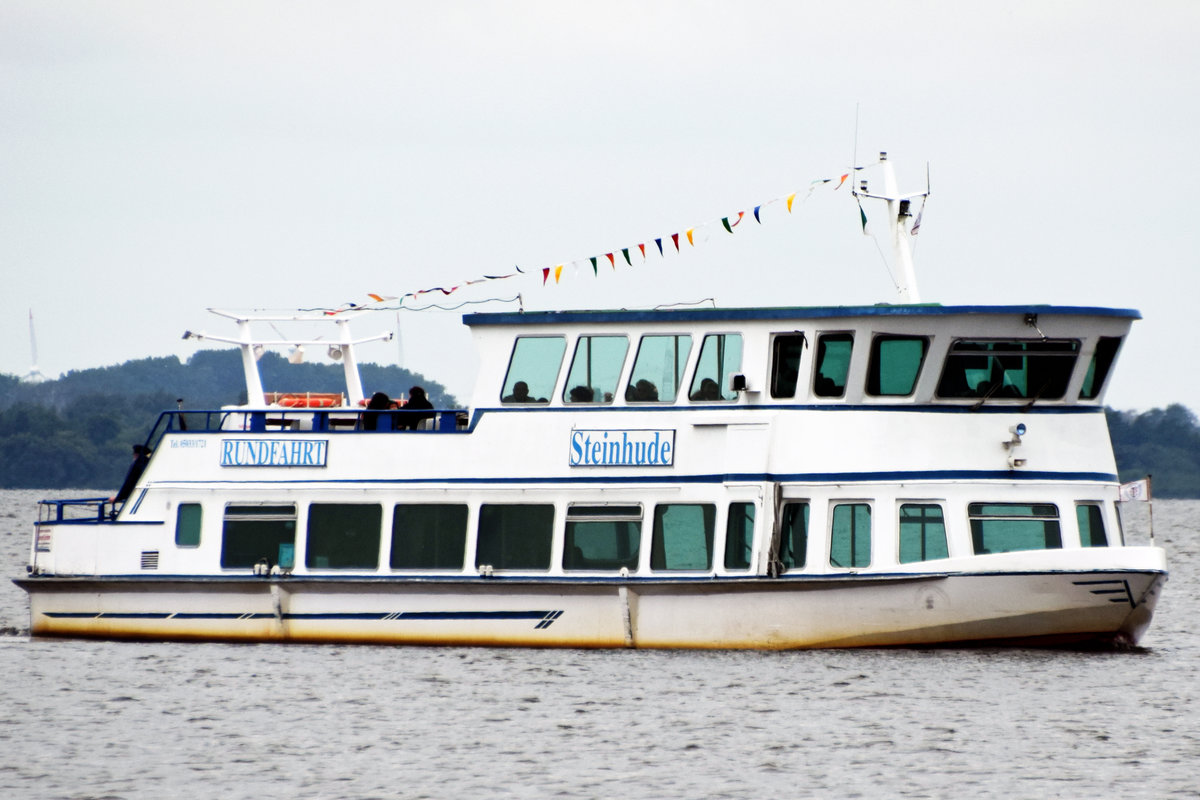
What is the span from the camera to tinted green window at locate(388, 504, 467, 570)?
1075 inches

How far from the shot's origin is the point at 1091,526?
2589cm

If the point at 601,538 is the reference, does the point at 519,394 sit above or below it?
above

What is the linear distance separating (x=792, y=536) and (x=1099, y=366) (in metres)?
4.69

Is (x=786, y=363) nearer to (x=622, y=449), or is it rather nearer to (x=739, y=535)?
(x=739, y=535)

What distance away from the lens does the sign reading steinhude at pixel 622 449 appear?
26.3 meters

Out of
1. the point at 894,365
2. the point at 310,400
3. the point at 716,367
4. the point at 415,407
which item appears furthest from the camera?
the point at 310,400

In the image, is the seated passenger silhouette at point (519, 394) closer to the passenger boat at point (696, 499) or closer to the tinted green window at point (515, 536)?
the passenger boat at point (696, 499)

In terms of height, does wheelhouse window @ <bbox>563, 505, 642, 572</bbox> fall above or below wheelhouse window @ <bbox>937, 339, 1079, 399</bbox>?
below

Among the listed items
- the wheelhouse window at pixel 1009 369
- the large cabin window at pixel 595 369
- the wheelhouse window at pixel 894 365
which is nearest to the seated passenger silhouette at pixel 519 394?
the large cabin window at pixel 595 369

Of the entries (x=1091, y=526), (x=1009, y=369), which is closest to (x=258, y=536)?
(x=1009, y=369)

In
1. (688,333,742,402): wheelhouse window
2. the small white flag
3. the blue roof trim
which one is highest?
the blue roof trim

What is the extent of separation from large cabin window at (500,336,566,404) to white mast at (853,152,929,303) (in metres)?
4.73

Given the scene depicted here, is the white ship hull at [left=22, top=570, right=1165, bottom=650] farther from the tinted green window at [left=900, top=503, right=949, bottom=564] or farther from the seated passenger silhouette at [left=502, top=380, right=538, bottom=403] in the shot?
the seated passenger silhouette at [left=502, top=380, right=538, bottom=403]

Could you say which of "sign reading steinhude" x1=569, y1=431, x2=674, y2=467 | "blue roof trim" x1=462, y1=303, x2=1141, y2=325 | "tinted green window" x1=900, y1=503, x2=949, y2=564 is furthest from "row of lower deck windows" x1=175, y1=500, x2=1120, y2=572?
"blue roof trim" x1=462, y1=303, x2=1141, y2=325
